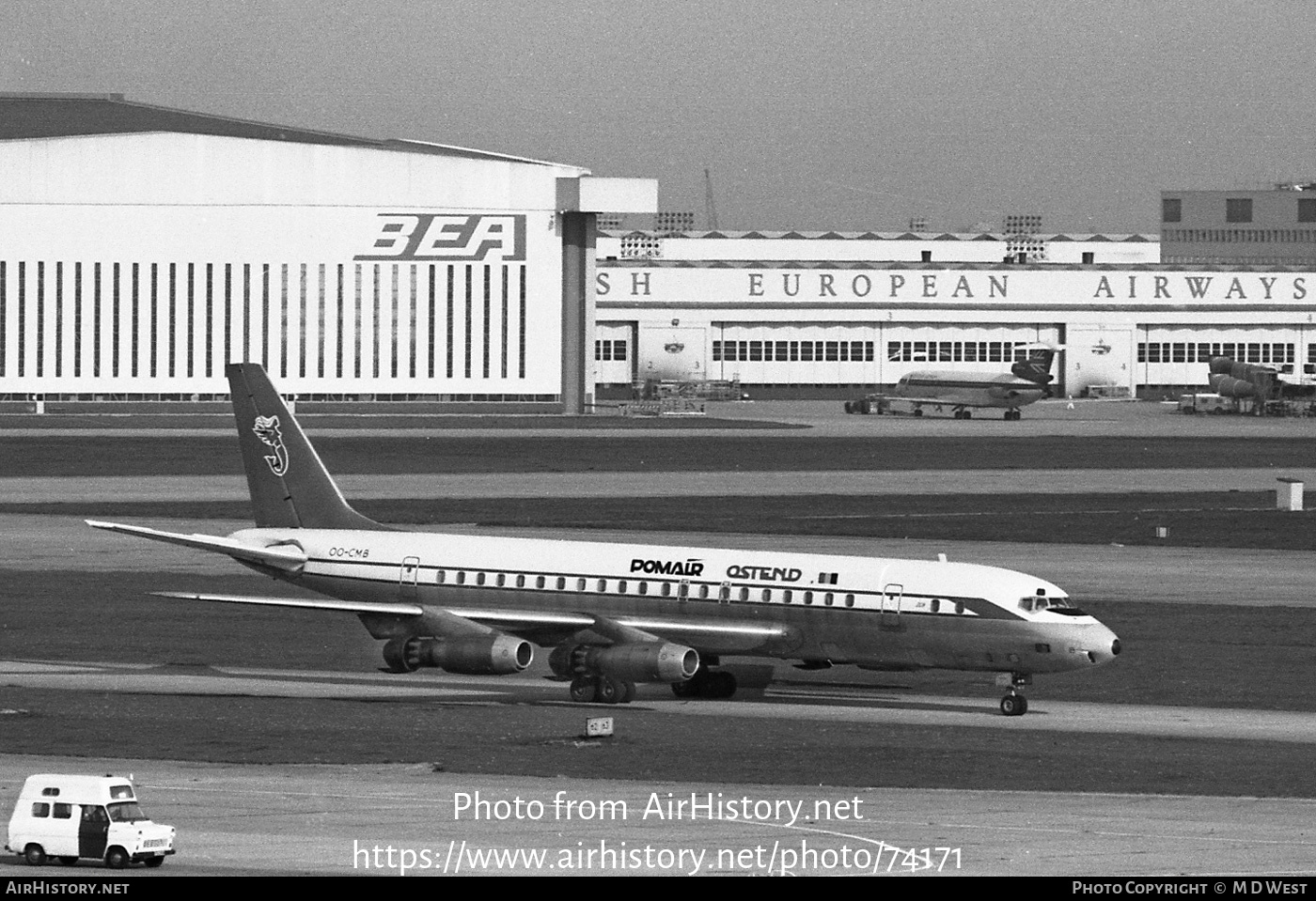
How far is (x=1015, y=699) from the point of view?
41.8 meters

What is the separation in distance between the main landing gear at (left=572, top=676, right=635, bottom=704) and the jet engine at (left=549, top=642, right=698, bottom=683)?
0.16 metres

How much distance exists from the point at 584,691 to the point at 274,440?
11.9m

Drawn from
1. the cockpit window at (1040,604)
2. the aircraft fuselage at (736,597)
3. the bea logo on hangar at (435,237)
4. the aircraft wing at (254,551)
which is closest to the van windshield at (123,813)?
the aircraft fuselage at (736,597)

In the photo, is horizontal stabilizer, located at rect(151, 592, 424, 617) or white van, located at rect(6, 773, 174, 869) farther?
horizontal stabilizer, located at rect(151, 592, 424, 617)

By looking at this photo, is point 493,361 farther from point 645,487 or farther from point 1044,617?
point 1044,617

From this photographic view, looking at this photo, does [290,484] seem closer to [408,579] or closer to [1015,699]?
[408,579]

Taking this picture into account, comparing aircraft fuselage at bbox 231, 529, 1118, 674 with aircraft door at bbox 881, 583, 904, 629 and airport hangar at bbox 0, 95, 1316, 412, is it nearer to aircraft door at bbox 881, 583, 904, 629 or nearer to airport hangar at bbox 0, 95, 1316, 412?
aircraft door at bbox 881, 583, 904, 629

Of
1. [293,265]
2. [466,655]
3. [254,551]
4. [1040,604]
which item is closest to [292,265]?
[293,265]

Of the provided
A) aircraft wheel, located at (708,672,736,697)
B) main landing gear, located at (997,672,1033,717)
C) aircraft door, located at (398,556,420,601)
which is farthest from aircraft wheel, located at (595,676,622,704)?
main landing gear, located at (997,672,1033,717)

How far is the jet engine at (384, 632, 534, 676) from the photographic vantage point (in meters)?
42.3

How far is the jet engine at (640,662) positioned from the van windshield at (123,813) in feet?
60.7

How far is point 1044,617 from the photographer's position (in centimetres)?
4169

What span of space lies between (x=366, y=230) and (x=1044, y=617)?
152 meters

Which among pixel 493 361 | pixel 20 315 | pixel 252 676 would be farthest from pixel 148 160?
pixel 252 676
